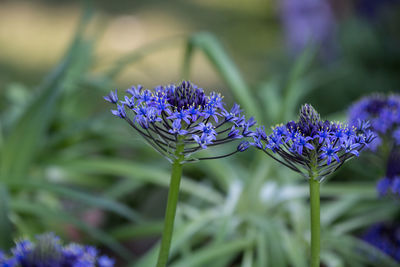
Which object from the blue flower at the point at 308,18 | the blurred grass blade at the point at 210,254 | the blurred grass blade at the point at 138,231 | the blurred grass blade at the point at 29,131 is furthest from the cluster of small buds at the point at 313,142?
the blue flower at the point at 308,18

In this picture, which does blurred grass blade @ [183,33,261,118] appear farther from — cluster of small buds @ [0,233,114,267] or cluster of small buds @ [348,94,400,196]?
cluster of small buds @ [0,233,114,267]

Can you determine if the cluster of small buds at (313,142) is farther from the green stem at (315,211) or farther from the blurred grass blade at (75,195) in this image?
the blurred grass blade at (75,195)

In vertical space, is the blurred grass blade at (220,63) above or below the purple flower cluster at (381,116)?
above

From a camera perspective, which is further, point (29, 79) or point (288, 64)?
point (29, 79)

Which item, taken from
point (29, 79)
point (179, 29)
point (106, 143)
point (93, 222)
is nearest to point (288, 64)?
point (106, 143)

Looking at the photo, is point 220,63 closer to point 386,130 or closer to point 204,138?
point 386,130

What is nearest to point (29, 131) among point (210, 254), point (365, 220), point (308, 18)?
point (210, 254)

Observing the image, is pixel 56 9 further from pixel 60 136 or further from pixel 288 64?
pixel 60 136
